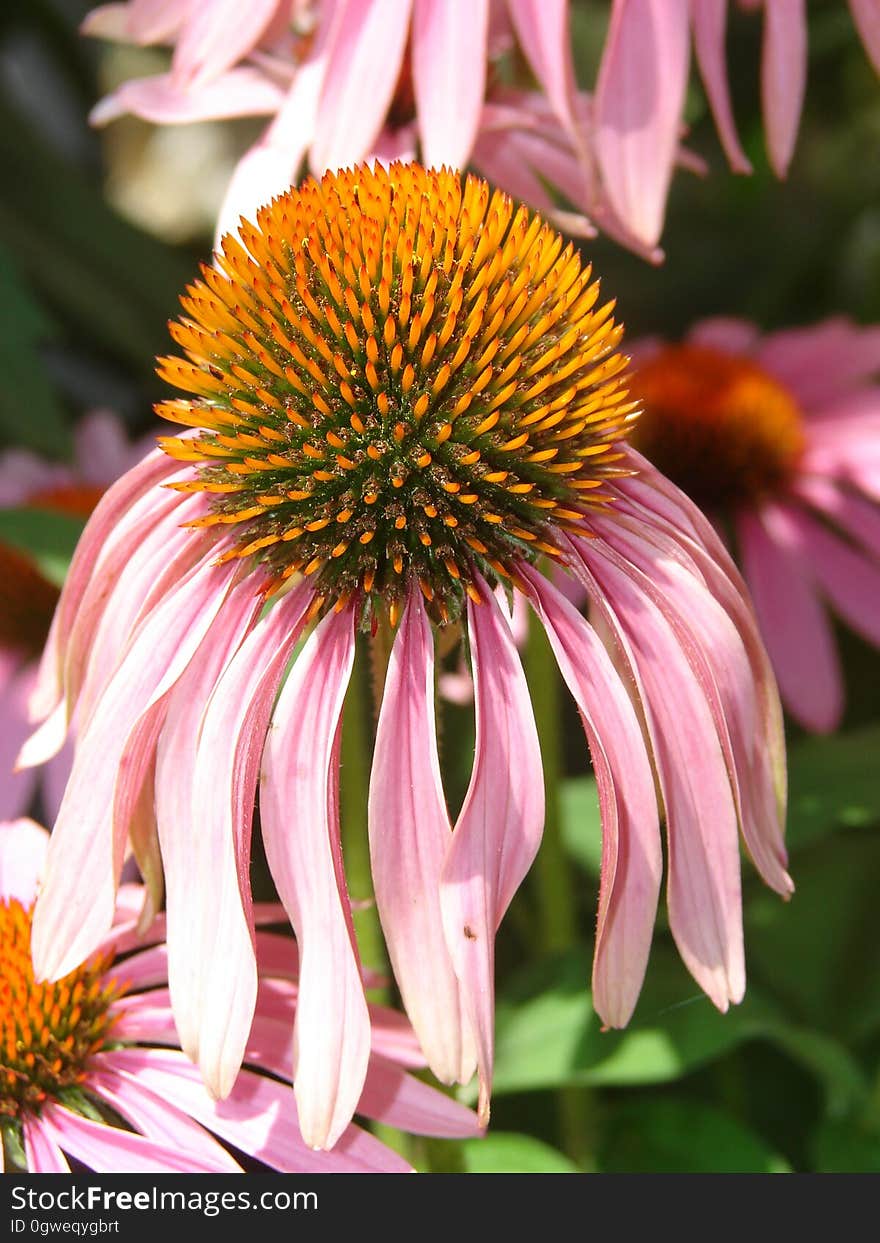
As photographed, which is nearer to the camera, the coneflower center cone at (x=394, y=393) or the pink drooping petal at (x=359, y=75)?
the coneflower center cone at (x=394, y=393)

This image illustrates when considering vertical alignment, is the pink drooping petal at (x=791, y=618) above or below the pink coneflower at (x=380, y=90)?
below

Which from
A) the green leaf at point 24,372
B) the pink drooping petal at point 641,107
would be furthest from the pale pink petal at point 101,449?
the pink drooping petal at point 641,107

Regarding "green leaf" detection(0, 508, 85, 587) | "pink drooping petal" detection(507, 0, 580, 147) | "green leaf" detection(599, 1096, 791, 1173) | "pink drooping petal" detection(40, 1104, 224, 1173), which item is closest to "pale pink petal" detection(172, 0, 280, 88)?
"pink drooping petal" detection(507, 0, 580, 147)

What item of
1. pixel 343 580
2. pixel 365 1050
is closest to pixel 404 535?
pixel 343 580

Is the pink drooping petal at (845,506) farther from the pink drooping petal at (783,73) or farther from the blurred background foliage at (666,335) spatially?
the pink drooping petal at (783,73)

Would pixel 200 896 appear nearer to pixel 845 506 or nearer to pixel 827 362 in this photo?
pixel 845 506

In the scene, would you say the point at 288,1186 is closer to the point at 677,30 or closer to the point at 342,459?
the point at 342,459
